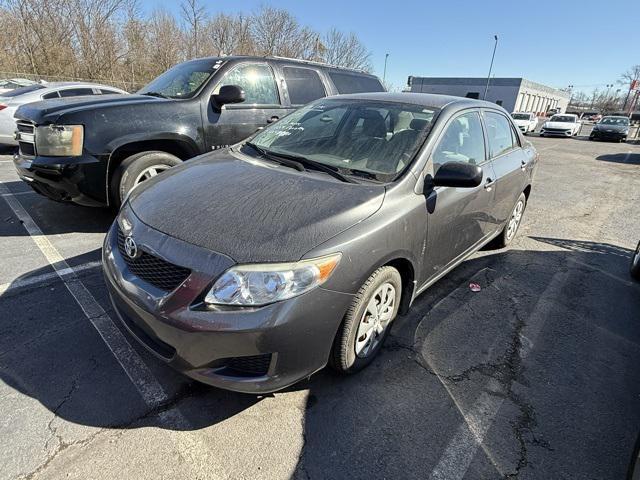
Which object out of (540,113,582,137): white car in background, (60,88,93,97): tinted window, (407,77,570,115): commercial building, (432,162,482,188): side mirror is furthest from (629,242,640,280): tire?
Answer: (407,77,570,115): commercial building

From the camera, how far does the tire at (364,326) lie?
2156 millimetres

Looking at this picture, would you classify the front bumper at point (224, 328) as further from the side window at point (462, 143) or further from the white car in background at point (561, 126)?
the white car in background at point (561, 126)

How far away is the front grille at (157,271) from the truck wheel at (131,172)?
Result: 233cm

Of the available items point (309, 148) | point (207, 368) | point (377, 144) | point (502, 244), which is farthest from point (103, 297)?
point (502, 244)

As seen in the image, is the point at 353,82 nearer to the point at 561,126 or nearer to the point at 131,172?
the point at 131,172

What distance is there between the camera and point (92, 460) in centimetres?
183

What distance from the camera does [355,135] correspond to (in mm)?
3006

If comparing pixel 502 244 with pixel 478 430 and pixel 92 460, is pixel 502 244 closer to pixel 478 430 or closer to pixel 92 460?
pixel 478 430

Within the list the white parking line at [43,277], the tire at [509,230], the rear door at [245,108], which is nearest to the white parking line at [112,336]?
the white parking line at [43,277]

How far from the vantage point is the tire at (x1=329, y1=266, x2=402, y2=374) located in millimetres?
2156

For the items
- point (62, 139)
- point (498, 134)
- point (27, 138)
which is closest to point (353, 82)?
point (498, 134)

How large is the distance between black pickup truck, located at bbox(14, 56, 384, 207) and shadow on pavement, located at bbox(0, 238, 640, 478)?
4.32ft

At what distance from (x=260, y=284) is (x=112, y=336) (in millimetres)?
1502

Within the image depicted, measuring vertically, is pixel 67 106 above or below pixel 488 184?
above
